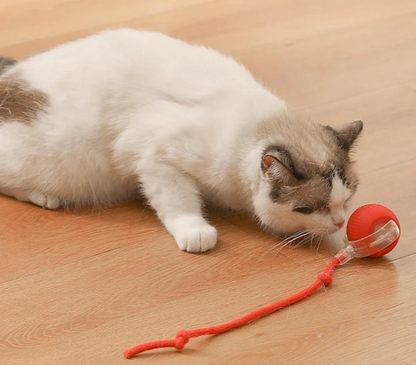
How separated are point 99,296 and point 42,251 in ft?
0.94

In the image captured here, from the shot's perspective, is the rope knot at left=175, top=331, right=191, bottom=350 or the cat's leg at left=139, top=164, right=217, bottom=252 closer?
the rope knot at left=175, top=331, right=191, bottom=350

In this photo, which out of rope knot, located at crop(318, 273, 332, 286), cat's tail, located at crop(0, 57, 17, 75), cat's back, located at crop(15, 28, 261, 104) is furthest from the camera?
cat's tail, located at crop(0, 57, 17, 75)

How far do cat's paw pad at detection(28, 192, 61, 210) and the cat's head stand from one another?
0.63m

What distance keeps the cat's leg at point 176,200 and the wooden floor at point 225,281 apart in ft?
0.16

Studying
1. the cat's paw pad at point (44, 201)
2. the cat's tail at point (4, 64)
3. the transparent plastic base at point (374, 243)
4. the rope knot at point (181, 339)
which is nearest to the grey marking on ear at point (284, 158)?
the transparent plastic base at point (374, 243)

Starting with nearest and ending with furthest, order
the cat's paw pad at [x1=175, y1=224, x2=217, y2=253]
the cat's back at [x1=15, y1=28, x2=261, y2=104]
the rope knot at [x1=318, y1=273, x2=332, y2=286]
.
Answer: the rope knot at [x1=318, y1=273, x2=332, y2=286] → the cat's paw pad at [x1=175, y1=224, x2=217, y2=253] → the cat's back at [x1=15, y1=28, x2=261, y2=104]

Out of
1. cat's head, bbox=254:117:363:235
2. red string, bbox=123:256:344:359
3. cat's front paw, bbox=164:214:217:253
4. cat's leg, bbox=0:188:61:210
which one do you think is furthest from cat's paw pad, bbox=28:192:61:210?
red string, bbox=123:256:344:359

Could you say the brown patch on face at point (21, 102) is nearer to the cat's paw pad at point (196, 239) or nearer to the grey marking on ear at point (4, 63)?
the grey marking on ear at point (4, 63)

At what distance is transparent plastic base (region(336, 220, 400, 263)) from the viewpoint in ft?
5.96

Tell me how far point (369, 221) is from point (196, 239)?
0.46 metres

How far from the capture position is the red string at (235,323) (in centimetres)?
154

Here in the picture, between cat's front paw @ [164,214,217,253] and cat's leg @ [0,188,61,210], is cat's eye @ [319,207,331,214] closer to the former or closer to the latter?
cat's front paw @ [164,214,217,253]

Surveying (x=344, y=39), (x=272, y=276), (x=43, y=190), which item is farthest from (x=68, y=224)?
(x=344, y=39)

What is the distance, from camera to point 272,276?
1818mm
